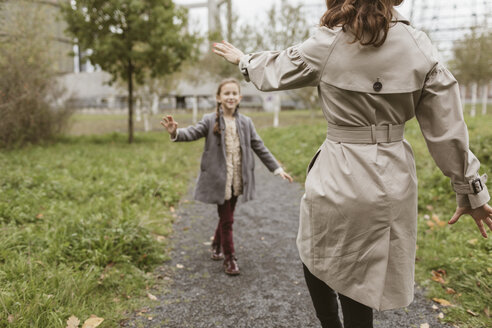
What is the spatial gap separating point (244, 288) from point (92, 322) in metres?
1.36

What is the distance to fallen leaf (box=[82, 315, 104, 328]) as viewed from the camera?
2744mm

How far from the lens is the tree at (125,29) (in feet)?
41.4

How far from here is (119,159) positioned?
31.7ft

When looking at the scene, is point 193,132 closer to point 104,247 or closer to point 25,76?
point 104,247

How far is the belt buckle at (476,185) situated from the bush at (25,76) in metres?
11.0

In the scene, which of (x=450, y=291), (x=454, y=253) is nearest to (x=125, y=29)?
(x=454, y=253)

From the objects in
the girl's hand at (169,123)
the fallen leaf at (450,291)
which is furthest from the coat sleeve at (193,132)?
the fallen leaf at (450,291)

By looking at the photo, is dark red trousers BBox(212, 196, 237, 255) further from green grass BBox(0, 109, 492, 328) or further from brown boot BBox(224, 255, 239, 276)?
green grass BBox(0, 109, 492, 328)

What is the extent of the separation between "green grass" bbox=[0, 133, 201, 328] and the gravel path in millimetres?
235

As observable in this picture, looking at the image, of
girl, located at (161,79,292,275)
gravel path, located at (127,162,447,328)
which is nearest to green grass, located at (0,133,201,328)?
gravel path, located at (127,162,447,328)

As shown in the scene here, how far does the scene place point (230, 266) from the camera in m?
3.86

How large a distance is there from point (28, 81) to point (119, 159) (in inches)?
168

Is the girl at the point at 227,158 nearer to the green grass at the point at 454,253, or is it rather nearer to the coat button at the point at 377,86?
the green grass at the point at 454,253

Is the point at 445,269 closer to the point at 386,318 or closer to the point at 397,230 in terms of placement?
the point at 386,318
